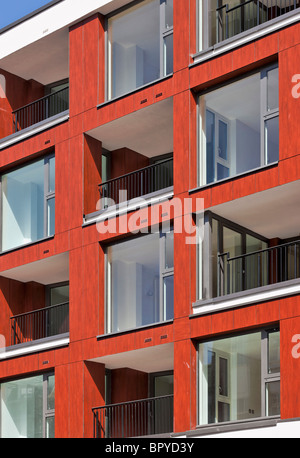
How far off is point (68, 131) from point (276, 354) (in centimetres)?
1022

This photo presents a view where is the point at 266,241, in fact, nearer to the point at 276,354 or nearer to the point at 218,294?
the point at 218,294

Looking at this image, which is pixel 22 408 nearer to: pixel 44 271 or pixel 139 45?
pixel 44 271

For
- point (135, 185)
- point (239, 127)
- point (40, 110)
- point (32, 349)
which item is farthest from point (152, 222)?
point (40, 110)

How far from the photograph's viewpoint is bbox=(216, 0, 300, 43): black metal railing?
28812 millimetres

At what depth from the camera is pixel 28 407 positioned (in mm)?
31766

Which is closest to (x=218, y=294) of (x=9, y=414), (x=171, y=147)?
(x=171, y=147)

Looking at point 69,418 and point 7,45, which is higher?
point 7,45

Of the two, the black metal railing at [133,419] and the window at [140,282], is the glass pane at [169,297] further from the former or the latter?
the black metal railing at [133,419]

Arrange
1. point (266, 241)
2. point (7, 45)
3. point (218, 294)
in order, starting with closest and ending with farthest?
point (218, 294)
point (266, 241)
point (7, 45)

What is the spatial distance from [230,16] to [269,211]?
213 inches

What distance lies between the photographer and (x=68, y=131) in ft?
106

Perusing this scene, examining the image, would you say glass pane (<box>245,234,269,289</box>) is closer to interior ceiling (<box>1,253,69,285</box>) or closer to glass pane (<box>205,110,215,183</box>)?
glass pane (<box>205,110,215,183</box>)

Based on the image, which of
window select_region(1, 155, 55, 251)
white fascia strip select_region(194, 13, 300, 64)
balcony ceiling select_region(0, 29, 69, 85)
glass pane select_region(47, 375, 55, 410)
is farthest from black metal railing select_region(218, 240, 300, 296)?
balcony ceiling select_region(0, 29, 69, 85)

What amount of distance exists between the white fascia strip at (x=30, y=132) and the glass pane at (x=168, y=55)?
12.5ft
